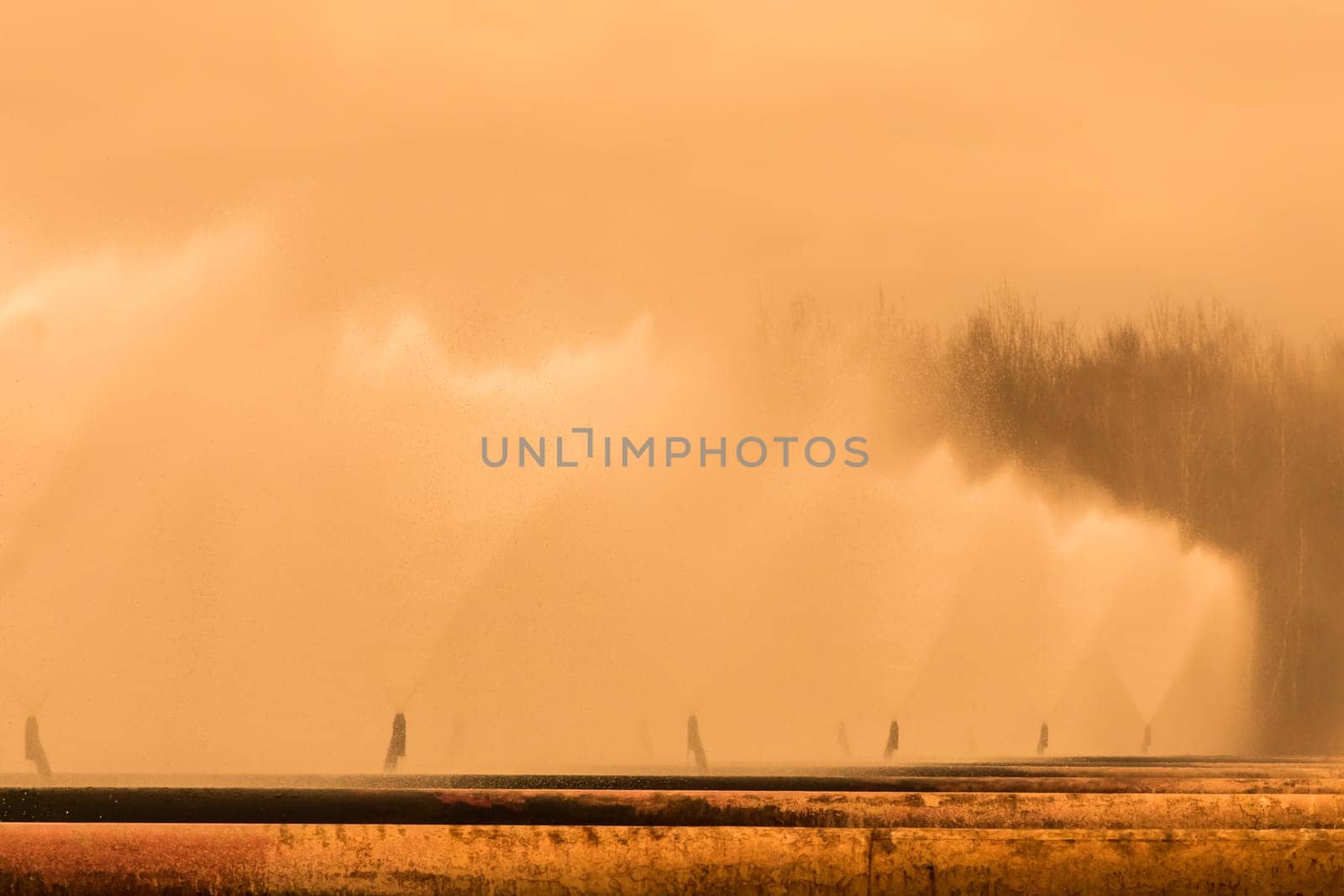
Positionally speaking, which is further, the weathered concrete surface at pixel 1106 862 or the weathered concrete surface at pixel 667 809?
the weathered concrete surface at pixel 667 809

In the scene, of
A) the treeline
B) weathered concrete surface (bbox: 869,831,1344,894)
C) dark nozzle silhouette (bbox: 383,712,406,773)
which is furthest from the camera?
the treeline

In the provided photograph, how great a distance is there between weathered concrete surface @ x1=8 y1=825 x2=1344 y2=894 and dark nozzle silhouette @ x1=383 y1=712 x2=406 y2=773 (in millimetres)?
13137

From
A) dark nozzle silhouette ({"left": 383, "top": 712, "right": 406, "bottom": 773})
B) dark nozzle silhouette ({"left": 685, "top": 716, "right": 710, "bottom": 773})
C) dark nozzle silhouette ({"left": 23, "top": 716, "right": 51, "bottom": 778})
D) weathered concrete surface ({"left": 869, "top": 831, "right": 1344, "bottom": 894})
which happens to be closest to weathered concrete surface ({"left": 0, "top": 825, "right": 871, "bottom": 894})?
weathered concrete surface ({"left": 869, "top": 831, "right": 1344, "bottom": 894})

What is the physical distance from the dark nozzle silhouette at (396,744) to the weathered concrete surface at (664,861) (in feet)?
43.1

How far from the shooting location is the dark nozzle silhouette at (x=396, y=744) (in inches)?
921

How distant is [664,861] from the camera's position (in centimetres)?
1010

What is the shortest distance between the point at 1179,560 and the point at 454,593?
37.7 meters

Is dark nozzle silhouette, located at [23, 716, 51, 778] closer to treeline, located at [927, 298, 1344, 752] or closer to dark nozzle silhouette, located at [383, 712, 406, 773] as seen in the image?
dark nozzle silhouette, located at [383, 712, 406, 773]

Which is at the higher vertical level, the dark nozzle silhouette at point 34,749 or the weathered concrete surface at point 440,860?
the dark nozzle silhouette at point 34,749

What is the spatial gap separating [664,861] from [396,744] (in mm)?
14232

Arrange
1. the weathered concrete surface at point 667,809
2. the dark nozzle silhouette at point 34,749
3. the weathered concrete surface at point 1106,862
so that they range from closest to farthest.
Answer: the weathered concrete surface at point 1106,862
the weathered concrete surface at point 667,809
the dark nozzle silhouette at point 34,749

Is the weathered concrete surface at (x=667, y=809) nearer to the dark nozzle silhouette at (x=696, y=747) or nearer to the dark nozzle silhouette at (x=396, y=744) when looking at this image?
the dark nozzle silhouette at (x=396, y=744)

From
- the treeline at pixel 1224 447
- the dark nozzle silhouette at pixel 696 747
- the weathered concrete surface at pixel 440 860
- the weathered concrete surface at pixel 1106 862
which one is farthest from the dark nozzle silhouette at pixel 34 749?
the treeline at pixel 1224 447

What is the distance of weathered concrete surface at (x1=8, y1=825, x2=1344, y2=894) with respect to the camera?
987cm
